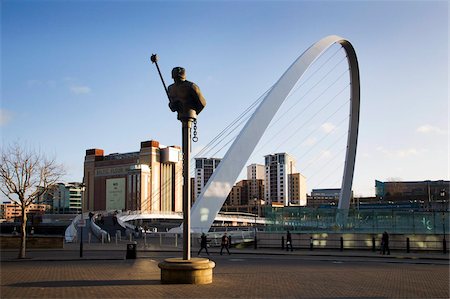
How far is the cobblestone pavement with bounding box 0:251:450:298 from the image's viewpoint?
398 inches

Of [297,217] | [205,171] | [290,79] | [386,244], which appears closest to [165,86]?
[386,244]

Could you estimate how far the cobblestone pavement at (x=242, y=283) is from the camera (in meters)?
10.1

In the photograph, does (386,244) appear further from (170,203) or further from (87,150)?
(87,150)

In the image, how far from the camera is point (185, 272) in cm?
1131

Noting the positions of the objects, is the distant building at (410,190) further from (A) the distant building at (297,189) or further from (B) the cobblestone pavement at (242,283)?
(B) the cobblestone pavement at (242,283)

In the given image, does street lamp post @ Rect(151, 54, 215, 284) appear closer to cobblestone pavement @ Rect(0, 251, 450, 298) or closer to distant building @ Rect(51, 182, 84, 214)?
cobblestone pavement @ Rect(0, 251, 450, 298)

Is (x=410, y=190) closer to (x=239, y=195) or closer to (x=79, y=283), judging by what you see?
(x=239, y=195)

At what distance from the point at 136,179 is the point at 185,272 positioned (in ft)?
446

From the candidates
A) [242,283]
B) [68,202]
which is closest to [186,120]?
[242,283]

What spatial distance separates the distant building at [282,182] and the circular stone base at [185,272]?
551ft

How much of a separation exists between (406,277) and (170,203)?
139 metres

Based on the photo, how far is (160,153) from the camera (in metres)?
156

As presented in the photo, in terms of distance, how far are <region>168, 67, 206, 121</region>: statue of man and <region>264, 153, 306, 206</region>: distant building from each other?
548ft

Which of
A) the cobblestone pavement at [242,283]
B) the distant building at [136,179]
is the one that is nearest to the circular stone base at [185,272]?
the cobblestone pavement at [242,283]
